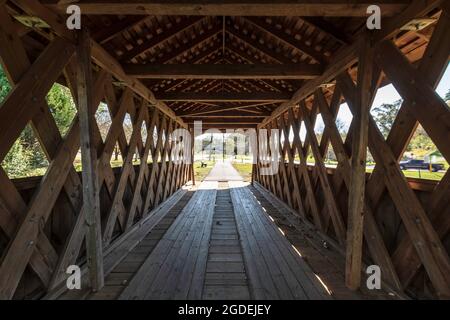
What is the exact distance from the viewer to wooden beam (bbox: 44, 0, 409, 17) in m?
2.05

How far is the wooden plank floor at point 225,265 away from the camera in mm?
2434

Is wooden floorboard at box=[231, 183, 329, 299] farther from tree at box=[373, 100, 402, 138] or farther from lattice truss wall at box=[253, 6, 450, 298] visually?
tree at box=[373, 100, 402, 138]

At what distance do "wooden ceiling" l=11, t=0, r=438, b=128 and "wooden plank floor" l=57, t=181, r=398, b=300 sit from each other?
2.60 meters

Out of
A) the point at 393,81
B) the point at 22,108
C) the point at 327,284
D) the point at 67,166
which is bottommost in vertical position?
the point at 327,284

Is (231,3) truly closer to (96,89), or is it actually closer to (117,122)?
(96,89)

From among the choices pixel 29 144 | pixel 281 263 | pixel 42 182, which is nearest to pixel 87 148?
pixel 42 182

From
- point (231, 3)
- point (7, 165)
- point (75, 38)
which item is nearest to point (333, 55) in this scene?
point (231, 3)

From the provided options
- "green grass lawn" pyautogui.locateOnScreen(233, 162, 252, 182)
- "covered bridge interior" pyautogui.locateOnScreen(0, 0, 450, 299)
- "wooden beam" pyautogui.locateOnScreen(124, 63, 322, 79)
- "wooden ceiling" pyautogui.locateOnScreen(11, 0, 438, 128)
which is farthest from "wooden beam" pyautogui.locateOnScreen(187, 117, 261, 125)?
"wooden beam" pyautogui.locateOnScreen(124, 63, 322, 79)

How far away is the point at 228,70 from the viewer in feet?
12.3

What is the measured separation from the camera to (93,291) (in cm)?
245

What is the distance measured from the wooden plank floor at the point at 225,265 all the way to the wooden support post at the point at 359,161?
38 centimetres

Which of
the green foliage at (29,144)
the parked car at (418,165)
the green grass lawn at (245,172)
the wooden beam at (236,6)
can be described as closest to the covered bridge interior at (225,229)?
the wooden beam at (236,6)

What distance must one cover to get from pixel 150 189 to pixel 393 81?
4.71 metres

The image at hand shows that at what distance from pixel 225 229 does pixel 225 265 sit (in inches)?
58.1
